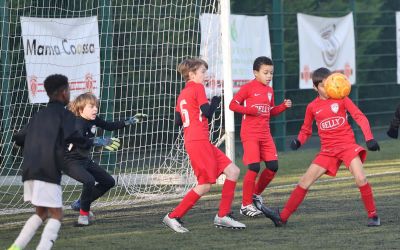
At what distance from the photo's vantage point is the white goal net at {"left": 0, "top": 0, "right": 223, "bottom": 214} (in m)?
13.2

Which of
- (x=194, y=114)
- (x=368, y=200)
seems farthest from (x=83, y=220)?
(x=368, y=200)

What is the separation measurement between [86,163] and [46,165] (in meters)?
2.70

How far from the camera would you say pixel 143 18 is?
14406 millimetres

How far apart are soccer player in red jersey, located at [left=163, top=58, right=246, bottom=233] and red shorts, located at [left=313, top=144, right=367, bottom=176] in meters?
0.84

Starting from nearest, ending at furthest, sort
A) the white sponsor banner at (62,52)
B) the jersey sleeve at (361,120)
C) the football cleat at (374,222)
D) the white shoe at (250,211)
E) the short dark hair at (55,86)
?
1. the short dark hair at (55,86)
2. the jersey sleeve at (361,120)
3. the football cleat at (374,222)
4. the white shoe at (250,211)
5. the white sponsor banner at (62,52)

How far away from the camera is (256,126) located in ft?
35.1

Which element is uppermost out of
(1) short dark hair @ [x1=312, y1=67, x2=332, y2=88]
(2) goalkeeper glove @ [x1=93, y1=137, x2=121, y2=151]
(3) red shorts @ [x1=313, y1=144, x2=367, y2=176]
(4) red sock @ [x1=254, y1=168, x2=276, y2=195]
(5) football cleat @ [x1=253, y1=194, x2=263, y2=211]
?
(1) short dark hair @ [x1=312, y1=67, x2=332, y2=88]

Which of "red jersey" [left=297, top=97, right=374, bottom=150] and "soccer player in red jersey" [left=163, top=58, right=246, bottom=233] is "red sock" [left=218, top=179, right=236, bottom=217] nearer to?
"soccer player in red jersey" [left=163, top=58, right=246, bottom=233]

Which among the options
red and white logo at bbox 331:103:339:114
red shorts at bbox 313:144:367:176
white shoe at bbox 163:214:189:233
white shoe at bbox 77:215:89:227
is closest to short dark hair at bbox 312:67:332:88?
red and white logo at bbox 331:103:339:114

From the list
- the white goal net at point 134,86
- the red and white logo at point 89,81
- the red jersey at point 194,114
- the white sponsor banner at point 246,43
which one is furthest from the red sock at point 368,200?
the white sponsor banner at point 246,43

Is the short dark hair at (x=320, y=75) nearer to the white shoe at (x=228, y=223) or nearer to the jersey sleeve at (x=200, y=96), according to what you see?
the jersey sleeve at (x=200, y=96)

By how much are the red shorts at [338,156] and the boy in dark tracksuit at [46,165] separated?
8.93ft

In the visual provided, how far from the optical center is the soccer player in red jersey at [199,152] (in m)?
9.64

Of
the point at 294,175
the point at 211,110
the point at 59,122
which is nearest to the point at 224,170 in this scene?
the point at 211,110
